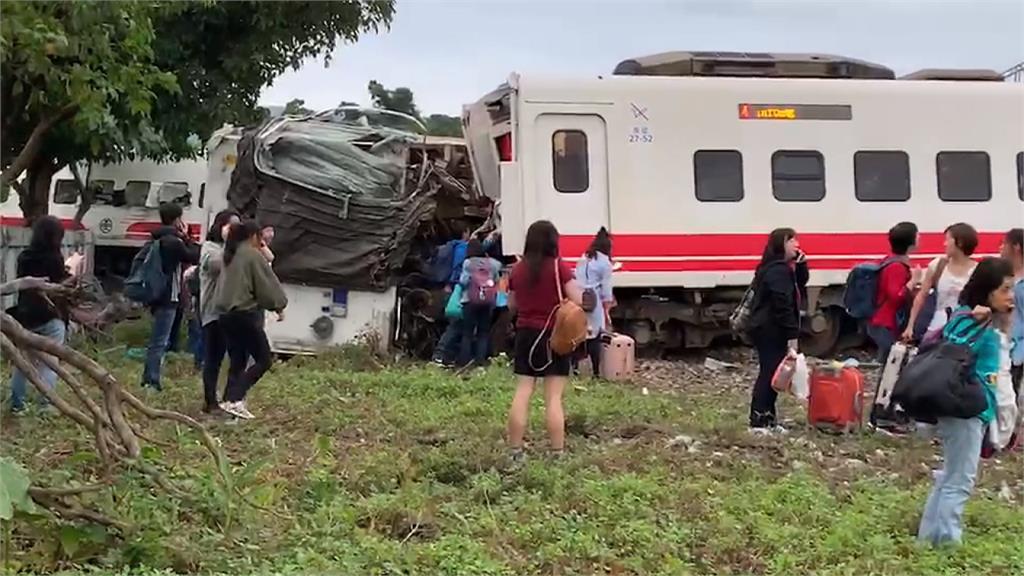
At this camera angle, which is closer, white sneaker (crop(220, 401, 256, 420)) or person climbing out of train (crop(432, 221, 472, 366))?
white sneaker (crop(220, 401, 256, 420))

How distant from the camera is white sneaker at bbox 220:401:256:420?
880 centimetres

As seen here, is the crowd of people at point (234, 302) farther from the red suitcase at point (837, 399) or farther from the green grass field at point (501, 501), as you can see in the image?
the red suitcase at point (837, 399)

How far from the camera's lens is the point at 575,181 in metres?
13.0

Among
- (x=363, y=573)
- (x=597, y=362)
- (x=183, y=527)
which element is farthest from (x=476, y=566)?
(x=597, y=362)

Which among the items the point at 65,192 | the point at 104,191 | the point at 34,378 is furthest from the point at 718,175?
the point at 65,192

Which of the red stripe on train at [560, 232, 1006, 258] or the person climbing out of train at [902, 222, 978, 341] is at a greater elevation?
the red stripe on train at [560, 232, 1006, 258]

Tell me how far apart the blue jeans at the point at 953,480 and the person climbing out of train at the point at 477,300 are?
22.6ft

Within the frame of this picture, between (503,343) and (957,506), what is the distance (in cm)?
769

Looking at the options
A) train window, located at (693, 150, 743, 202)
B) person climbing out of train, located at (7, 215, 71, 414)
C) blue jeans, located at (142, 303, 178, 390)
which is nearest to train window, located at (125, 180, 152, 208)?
train window, located at (693, 150, 743, 202)

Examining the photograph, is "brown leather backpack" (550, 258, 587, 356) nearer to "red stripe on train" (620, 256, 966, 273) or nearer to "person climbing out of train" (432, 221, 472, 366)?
"person climbing out of train" (432, 221, 472, 366)

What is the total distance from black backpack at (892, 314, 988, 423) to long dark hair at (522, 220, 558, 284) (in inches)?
96.1

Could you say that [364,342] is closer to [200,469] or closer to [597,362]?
[597,362]

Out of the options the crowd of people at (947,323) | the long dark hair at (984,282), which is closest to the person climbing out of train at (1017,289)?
the crowd of people at (947,323)

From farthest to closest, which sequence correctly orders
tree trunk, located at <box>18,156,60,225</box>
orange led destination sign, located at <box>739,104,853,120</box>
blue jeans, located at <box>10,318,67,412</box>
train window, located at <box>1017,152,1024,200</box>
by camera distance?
1. tree trunk, located at <box>18,156,60,225</box>
2. train window, located at <box>1017,152,1024,200</box>
3. orange led destination sign, located at <box>739,104,853,120</box>
4. blue jeans, located at <box>10,318,67,412</box>
